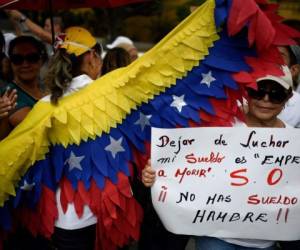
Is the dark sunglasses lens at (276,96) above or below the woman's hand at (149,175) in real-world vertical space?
above

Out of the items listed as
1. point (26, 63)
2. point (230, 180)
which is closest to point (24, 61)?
point (26, 63)

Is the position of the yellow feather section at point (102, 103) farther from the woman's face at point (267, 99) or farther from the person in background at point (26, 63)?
the person in background at point (26, 63)

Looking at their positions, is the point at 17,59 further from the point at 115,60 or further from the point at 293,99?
the point at 293,99

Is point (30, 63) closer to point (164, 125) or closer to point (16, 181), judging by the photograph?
point (16, 181)

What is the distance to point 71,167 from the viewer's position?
2.39 metres

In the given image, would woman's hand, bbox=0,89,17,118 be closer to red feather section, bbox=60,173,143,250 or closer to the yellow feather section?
the yellow feather section

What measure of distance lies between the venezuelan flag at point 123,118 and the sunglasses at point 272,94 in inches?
2.1

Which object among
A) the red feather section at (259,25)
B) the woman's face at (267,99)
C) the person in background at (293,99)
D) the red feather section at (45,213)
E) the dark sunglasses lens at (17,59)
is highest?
the red feather section at (259,25)

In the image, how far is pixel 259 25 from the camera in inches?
80.4

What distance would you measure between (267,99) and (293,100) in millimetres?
A: 835

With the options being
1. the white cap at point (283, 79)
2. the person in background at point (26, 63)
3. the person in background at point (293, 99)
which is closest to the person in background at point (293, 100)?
the person in background at point (293, 99)

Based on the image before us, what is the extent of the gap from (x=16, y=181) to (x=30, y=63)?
42.1 inches

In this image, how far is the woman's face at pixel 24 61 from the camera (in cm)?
321

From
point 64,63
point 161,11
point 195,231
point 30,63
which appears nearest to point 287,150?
point 195,231
